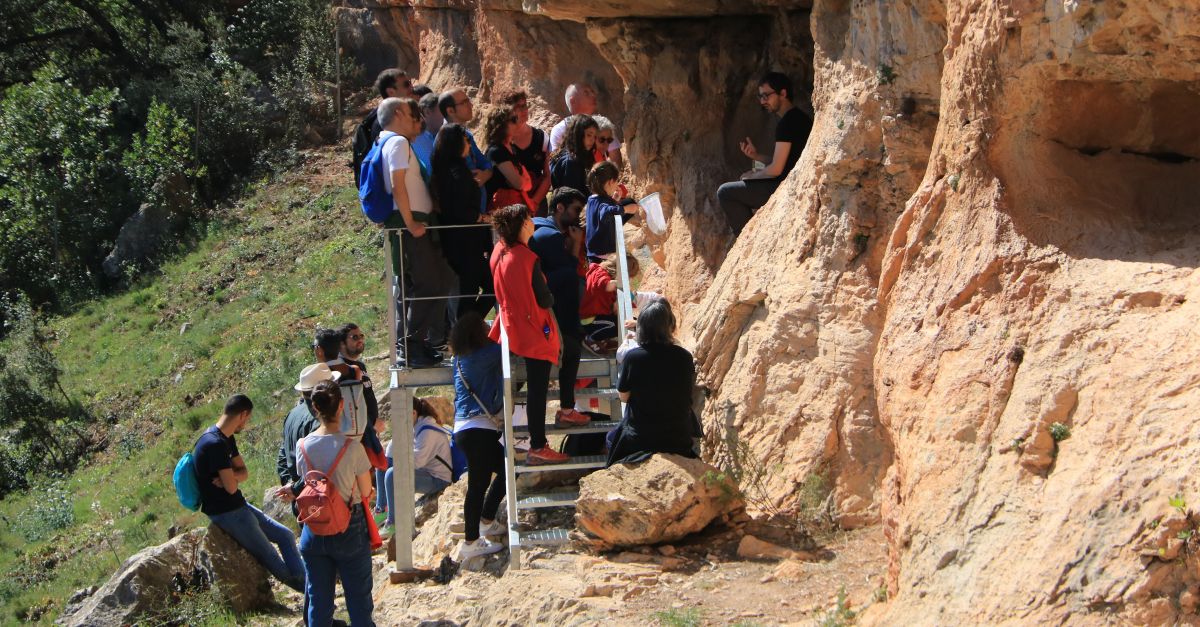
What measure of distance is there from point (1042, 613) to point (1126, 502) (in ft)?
1.57

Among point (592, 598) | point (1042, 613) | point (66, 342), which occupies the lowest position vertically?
point (66, 342)

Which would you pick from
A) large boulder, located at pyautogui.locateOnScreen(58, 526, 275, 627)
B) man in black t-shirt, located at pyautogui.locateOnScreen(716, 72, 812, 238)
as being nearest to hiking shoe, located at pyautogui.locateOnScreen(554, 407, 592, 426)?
man in black t-shirt, located at pyautogui.locateOnScreen(716, 72, 812, 238)

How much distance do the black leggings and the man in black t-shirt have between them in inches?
108

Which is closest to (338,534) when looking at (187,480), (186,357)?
(187,480)

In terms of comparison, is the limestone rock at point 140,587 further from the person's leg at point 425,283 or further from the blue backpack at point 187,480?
the person's leg at point 425,283

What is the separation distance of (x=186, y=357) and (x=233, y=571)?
34.7ft

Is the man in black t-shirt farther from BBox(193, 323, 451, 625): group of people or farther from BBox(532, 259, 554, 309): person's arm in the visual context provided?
BBox(193, 323, 451, 625): group of people

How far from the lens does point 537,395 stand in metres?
7.49

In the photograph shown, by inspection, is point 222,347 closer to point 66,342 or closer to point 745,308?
point 66,342

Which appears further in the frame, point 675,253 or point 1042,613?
point 675,253

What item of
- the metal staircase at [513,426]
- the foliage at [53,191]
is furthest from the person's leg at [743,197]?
the foliage at [53,191]

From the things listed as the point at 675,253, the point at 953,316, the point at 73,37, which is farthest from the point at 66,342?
the point at 953,316

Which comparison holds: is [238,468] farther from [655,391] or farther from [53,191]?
[53,191]

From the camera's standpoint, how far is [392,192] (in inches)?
310
